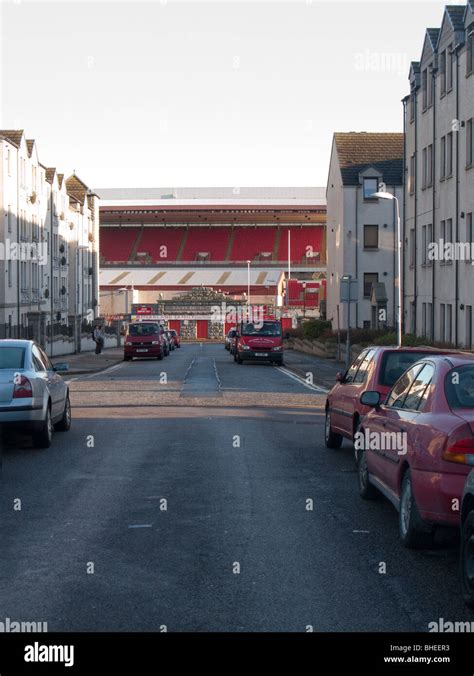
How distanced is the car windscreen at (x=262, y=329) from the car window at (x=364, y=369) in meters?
30.0

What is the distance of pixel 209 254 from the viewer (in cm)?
10550

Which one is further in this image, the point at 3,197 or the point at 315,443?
the point at 3,197

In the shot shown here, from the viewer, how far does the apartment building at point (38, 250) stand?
164 feet

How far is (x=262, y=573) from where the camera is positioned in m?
7.30

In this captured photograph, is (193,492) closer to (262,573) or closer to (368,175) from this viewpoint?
(262,573)

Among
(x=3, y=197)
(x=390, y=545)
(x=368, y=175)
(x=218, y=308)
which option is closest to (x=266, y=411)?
(x=390, y=545)

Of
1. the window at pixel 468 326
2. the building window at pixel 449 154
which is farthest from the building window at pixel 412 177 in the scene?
the window at pixel 468 326

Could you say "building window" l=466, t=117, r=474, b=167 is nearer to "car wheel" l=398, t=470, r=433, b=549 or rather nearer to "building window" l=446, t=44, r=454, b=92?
"building window" l=446, t=44, r=454, b=92

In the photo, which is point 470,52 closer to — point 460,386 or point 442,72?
point 442,72

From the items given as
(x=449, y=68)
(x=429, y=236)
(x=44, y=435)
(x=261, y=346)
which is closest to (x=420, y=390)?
(x=44, y=435)

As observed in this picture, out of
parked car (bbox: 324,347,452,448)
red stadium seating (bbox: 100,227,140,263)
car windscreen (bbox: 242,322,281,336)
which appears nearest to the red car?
parked car (bbox: 324,347,452,448)

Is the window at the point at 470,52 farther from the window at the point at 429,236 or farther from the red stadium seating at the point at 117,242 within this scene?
the red stadium seating at the point at 117,242

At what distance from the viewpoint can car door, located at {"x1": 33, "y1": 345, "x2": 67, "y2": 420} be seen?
1526cm

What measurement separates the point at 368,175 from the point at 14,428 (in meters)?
49.2
